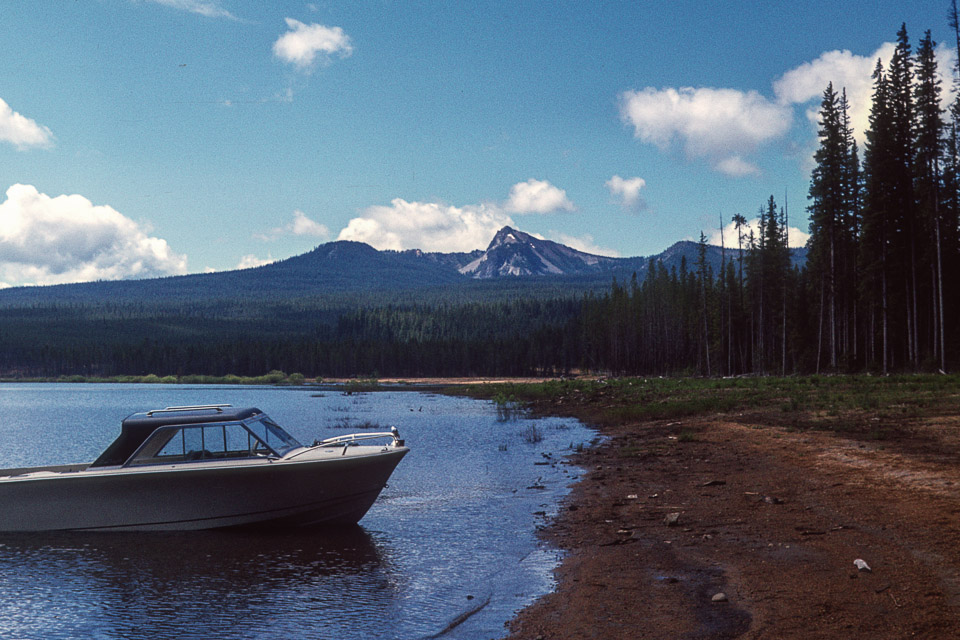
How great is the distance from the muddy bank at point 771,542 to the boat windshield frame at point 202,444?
248 inches

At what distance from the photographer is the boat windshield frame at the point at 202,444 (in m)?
14.9

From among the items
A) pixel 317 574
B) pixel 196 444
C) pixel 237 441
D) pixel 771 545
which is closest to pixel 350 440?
pixel 237 441

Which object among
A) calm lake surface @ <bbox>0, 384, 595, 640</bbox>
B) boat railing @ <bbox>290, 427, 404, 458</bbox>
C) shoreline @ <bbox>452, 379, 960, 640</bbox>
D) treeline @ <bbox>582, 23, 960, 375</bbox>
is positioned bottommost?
calm lake surface @ <bbox>0, 384, 595, 640</bbox>

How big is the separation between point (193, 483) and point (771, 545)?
10.7 m

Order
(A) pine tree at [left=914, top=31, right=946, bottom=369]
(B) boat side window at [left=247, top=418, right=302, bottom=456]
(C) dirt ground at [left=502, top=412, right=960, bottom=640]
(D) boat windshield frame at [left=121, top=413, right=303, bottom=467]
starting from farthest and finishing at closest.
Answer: (A) pine tree at [left=914, top=31, right=946, bottom=369] < (B) boat side window at [left=247, top=418, right=302, bottom=456] < (D) boat windshield frame at [left=121, top=413, right=303, bottom=467] < (C) dirt ground at [left=502, top=412, right=960, bottom=640]

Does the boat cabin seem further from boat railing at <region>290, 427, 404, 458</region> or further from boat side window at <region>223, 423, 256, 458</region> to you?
boat railing at <region>290, 427, 404, 458</region>

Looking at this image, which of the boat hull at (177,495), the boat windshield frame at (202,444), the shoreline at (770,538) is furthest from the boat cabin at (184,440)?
the shoreline at (770,538)

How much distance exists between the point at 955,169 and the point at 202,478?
163 feet

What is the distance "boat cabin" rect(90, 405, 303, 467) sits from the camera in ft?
49.0

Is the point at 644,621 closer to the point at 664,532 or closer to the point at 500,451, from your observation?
the point at 664,532

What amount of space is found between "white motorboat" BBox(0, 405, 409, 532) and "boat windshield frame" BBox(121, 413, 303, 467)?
0.02m

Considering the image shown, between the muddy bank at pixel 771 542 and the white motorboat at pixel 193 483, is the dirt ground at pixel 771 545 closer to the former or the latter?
the muddy bank at pixel 771 542

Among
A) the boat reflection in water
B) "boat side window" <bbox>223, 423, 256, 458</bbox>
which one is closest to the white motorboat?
"boat side window" <bbox>223, 423, 256, 458</bbox>

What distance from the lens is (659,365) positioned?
97812 mm
